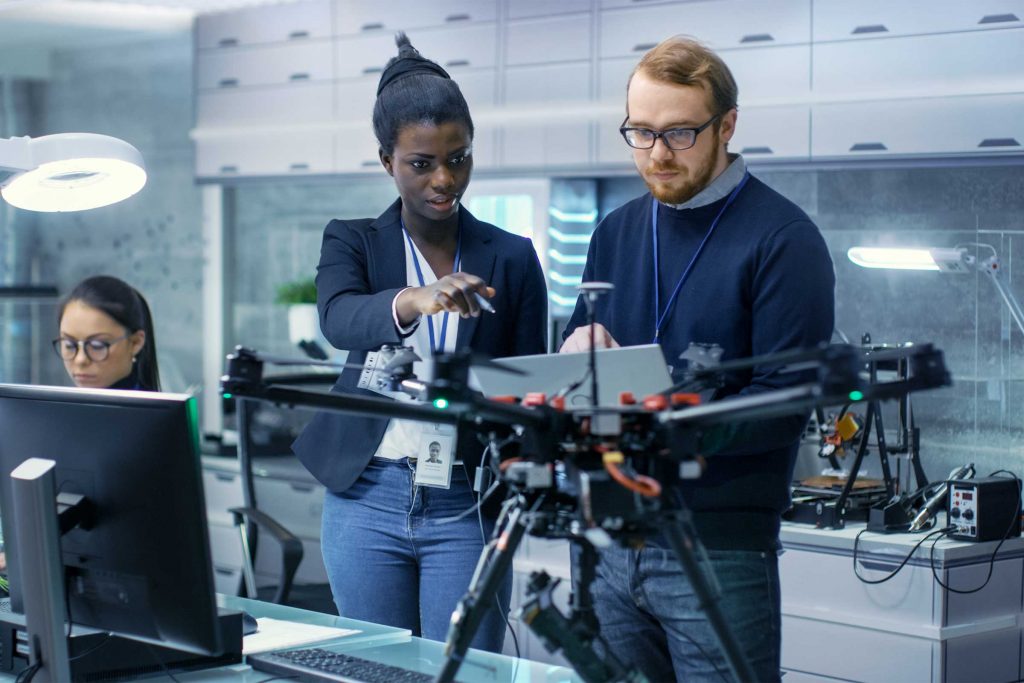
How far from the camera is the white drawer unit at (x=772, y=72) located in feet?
13.1

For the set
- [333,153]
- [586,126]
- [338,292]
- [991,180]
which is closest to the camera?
[338,292]

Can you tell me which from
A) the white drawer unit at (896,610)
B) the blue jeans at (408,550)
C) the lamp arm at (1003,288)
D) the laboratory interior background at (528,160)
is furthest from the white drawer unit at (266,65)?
the blue jeans at (408,550)

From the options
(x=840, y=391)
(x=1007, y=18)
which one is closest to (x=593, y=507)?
(x=840, y=391)

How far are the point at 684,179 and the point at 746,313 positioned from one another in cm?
21

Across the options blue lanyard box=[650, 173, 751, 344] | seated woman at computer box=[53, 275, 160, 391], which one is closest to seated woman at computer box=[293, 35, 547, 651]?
blue lanyard box=[650, 173, 751, 344]

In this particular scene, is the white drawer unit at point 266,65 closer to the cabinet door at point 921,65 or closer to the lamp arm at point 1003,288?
the cabinet door at point 921,65

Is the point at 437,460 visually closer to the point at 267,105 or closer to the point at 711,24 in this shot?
the point at 711,24

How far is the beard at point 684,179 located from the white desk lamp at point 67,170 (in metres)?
0.89

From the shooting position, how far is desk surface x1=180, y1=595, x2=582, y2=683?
5.96ft

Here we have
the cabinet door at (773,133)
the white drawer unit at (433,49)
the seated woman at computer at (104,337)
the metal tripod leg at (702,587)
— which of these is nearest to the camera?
the metal tripod leg at (702,587)

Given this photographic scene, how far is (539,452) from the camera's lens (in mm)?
1229

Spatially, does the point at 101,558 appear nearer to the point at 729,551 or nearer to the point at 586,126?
the point at 729,551

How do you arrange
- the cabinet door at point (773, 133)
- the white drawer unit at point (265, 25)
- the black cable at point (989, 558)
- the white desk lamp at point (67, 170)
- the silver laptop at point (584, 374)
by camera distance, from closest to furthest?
the silver laptop at point (584, 374), the white desk lamp at point (67, 170), the black cable at point (989, 558), the cabinet door at point (773, 133), the white drawer unit at point (265, 25)

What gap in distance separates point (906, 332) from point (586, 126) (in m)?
1.34
